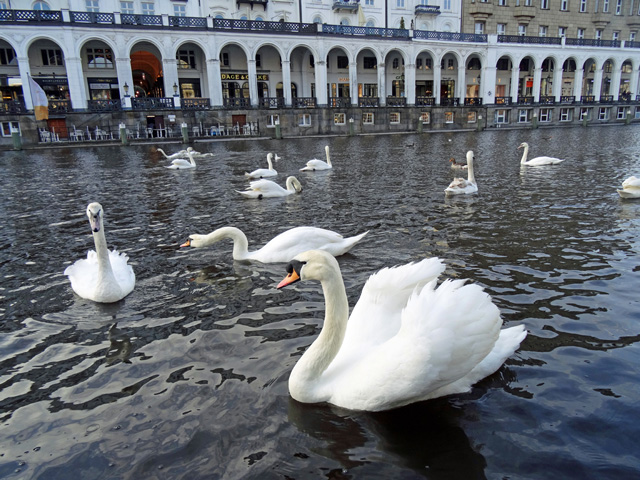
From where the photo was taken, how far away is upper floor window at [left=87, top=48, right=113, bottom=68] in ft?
145

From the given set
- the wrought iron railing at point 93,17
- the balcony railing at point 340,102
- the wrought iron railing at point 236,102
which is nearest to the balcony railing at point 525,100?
the balcony railing at point 340,102

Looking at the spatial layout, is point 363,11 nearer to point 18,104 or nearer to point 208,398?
point 18,104

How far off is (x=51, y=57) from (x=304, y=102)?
23.8 metres

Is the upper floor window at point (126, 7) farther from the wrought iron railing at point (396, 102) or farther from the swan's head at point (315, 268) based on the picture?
the swan's head at point (315, 268)

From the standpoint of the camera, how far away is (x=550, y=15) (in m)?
60.2

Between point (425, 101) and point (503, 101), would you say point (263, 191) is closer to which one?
point (425, 101)

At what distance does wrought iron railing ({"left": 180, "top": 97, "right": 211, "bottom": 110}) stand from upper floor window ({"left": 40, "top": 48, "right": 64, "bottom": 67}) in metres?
12.1

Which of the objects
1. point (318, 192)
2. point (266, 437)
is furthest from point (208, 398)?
point (318, 192)

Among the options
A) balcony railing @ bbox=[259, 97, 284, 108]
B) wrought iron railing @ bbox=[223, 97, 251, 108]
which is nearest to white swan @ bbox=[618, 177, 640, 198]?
balcony railing @ bbox=[259, 97, 284, 108]

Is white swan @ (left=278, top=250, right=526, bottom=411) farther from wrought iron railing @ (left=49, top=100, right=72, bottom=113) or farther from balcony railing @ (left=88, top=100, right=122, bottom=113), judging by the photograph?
wrought iron railing @ (left=49, top=100, right=72, bottom=113)

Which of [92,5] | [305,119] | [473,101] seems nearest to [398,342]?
[305,119]

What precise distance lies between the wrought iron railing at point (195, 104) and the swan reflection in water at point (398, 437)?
42016 millimetres

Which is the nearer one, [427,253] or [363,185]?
[427,253]

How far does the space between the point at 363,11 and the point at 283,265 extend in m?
55.0
